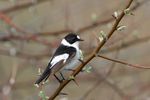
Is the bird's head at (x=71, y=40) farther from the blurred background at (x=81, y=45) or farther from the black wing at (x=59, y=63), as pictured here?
the blurred background at (x=81, y=45)

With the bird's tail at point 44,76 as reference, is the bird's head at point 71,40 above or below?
below

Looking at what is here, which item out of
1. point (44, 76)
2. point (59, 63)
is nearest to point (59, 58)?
point (59, 63)

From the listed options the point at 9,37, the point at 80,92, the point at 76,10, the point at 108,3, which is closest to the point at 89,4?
the point at 76,10

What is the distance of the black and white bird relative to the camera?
9.96 ft

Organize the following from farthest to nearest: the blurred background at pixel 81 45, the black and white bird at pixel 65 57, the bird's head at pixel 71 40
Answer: the blurred background at pixel 81 45 < the bird's head at pixel 71 40 < the black and white bird at pixel 65 57

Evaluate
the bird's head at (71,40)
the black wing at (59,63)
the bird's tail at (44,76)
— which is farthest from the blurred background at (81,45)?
the bird's tail at (44,76)

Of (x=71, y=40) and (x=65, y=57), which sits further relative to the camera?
(x=71, y=40)

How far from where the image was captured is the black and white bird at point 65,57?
9.96ft

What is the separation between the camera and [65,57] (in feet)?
10.5

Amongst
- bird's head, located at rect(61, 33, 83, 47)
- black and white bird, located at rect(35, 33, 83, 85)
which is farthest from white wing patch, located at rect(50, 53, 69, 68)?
bird's head, located at rect(61, 33, 83, 47)

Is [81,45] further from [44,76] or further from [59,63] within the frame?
[44,76]

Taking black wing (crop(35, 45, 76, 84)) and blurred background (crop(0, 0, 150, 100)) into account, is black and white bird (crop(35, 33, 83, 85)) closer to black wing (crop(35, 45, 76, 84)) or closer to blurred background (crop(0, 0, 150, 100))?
black wing (crop(35, 45, 76, 84))

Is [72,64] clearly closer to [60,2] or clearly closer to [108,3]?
[108,3]

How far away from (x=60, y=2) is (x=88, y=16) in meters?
0.58
